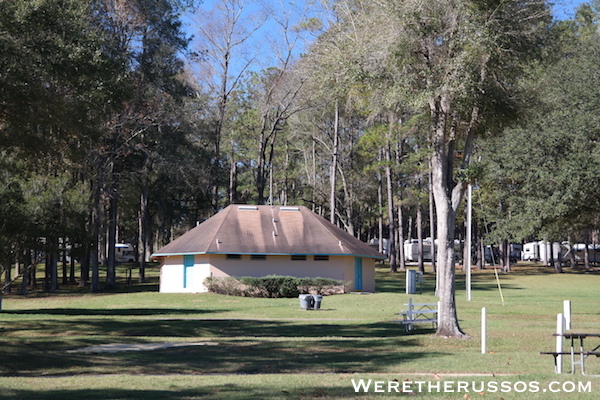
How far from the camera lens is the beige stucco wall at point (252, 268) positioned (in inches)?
1558

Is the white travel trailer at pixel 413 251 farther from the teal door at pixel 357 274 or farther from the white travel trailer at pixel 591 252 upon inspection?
the teal door at pixel 357 274

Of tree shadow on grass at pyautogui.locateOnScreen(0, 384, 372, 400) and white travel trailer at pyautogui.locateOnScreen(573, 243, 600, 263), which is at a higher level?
white travel trailer at pyautogui.locateOnScreen(573, 243, 600, 263)

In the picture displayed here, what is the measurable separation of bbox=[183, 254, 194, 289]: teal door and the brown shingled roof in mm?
712

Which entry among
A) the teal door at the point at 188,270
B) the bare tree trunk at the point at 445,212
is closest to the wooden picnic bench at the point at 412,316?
the bare tree trunk at the point at 445,212

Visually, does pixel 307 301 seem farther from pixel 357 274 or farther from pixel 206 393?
pixel 206 393

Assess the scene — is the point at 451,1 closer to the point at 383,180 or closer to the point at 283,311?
the point at 283,311

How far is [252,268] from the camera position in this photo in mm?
39844

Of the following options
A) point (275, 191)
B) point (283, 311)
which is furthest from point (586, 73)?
point (275, 191)

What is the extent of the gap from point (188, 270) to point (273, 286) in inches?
246

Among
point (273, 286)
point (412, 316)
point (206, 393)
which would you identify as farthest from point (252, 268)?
point (206, 393)

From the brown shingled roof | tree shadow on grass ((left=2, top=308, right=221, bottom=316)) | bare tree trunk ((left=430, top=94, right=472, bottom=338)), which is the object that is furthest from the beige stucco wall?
bare tree trunk ((left=430, top=94, right=472, bottom=338))

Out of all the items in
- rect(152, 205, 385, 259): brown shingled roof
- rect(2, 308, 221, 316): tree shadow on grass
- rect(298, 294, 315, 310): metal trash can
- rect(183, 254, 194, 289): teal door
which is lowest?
rect(2, 308, 221, 316): tree shadow on grass

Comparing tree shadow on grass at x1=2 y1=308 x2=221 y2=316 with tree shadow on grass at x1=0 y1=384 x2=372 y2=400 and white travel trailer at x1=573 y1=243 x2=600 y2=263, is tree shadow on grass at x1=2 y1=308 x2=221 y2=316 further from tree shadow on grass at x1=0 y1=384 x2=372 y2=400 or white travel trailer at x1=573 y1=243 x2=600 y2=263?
white travel trailer at x1=573 y1=243 x2=600 y2=263

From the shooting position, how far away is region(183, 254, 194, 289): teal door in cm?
4034
